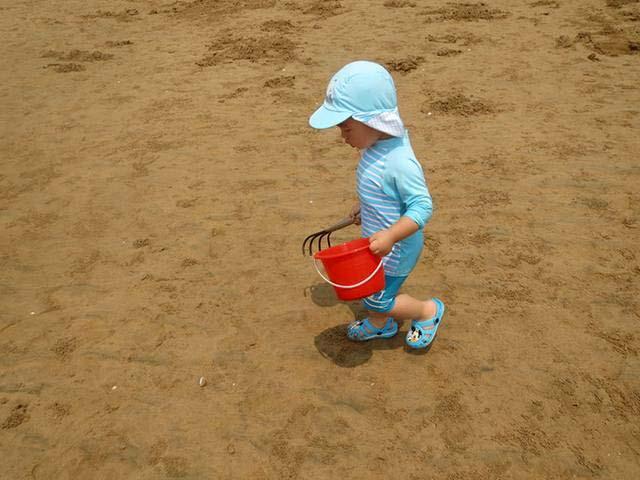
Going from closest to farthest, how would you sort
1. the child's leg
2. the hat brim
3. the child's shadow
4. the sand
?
the hat brim, the sand, the child's leg, the child's shadow

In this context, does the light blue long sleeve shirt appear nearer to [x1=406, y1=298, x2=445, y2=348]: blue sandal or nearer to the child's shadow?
[x1=406, y1=298, x2=445, y2=348]: blue sandal

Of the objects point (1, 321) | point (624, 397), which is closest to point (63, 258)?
point (1, 321)

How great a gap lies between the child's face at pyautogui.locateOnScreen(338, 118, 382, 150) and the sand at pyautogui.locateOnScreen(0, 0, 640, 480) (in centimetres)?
110

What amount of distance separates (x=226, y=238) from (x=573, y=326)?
212 centimetres

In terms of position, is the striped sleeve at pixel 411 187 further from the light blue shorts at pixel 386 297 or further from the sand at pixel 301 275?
the sand at pixel 301 275

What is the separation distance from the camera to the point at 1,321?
3.14 metres

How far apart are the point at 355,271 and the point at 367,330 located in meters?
0.68

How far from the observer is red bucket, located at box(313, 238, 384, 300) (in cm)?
215

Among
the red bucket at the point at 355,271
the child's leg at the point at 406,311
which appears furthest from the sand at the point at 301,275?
the red bucket at the point at 355,271

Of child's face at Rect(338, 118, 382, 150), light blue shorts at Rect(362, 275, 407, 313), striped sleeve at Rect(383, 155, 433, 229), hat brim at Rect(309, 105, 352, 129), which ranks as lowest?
light blue shorts at Rect(362, 275, 407, 313)

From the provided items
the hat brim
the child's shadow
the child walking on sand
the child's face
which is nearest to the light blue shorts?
the child walking on sand

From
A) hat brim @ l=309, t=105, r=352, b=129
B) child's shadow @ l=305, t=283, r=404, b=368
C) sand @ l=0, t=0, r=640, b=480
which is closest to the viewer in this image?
hat brim @ l=309, t=105, r=352, b=129

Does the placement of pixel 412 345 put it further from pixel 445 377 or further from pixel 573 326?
pixel 573 326

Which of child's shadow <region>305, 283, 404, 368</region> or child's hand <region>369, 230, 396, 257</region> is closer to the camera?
child's hand <region>369, 230, 396, 257</region>
